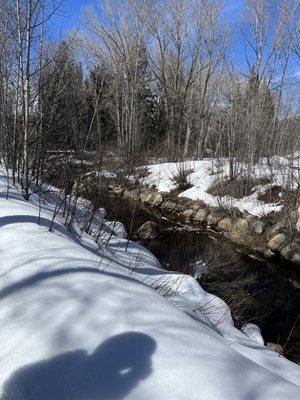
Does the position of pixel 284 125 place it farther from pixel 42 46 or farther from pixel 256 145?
pixel 42 46

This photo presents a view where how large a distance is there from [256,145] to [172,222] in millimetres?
3750

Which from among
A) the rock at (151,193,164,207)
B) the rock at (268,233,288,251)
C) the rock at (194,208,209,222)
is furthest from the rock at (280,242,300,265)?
the rock at (151,193,164,207)

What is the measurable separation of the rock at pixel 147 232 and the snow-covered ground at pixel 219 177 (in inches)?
97.4

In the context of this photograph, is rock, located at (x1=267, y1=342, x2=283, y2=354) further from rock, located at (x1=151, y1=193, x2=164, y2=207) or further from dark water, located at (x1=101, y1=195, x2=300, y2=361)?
rock, located at (x1=151, y1=193, x2=164, y2=207)

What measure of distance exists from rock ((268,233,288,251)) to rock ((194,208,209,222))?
110 inches

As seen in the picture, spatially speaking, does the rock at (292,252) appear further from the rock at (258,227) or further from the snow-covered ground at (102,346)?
the snow-covered ground at (102,346)

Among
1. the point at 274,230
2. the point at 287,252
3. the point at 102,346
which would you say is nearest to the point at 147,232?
the point at 274,230

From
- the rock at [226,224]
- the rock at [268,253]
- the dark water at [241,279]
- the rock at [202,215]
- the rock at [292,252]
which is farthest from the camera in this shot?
the rock at [202,215]

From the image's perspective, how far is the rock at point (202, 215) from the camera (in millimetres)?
11819

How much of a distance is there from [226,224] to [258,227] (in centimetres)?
113

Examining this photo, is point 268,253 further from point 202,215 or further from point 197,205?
point 197,205

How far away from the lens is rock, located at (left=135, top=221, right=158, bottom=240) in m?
9.21

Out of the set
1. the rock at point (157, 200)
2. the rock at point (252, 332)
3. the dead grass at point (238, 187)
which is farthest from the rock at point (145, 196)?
Answer: the rock at point (252, 332)

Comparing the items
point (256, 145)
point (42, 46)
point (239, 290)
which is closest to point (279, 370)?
point (239, 290)
